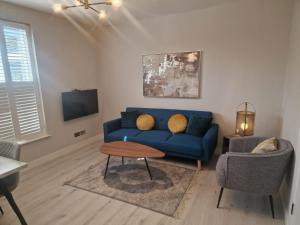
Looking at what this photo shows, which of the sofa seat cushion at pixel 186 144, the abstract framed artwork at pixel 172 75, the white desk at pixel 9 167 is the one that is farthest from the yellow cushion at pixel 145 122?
the white desk at pixel 9 167

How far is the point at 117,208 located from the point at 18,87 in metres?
2.40

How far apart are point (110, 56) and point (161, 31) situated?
1322mm

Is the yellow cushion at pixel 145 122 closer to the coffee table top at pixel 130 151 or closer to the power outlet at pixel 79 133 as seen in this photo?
the coffee table top at pixel 130 151

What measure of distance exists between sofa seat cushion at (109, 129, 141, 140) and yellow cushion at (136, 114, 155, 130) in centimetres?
12

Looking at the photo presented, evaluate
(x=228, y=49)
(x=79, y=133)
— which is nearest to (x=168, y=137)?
(x=228, y=49)

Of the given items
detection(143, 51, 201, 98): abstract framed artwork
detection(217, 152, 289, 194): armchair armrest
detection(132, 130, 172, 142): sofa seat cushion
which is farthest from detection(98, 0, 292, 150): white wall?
detection(217, 152, 289, 194): armchair armrest

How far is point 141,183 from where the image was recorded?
2.73 meters

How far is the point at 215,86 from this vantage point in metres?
3.55

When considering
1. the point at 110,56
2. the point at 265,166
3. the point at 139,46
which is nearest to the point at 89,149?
the point at 110,56

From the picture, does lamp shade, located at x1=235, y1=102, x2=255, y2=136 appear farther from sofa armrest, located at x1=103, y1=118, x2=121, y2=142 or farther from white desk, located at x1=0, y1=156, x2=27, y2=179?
white desk, located at x1=0, y1=156, x2=27, y2=179

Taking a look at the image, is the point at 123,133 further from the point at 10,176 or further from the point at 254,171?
the point at 254,171

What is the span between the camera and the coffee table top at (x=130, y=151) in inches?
105

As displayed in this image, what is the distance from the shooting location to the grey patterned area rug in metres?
2.35

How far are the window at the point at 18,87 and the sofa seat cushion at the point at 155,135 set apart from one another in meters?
1.81
